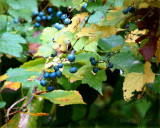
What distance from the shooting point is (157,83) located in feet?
3.23

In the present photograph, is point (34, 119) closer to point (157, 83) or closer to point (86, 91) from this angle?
point (86, 91)

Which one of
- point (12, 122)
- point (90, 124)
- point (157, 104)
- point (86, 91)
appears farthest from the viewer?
point (157, 104)

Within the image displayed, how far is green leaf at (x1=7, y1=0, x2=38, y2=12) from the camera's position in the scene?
144cm

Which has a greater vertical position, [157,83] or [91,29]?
[91,29]

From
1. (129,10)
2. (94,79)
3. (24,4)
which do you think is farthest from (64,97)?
(24,4)

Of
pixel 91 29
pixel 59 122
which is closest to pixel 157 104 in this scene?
pixel 59 122

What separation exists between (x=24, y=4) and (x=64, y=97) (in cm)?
81

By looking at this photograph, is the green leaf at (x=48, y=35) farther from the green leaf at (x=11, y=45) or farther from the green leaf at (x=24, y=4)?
the green leaf at (x=24, y=4)

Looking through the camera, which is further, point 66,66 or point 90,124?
point 90,124

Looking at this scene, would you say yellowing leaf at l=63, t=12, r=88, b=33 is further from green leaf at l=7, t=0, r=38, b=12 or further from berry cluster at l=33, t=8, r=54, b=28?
berry cluster at l=33, t=8, r=54, b=28

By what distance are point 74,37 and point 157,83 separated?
45cm

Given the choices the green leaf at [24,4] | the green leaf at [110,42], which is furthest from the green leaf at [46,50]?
the green leaf at [24,4]

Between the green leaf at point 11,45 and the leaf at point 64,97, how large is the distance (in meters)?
0.24

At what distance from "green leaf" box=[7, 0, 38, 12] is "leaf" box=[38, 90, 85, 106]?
68cm
